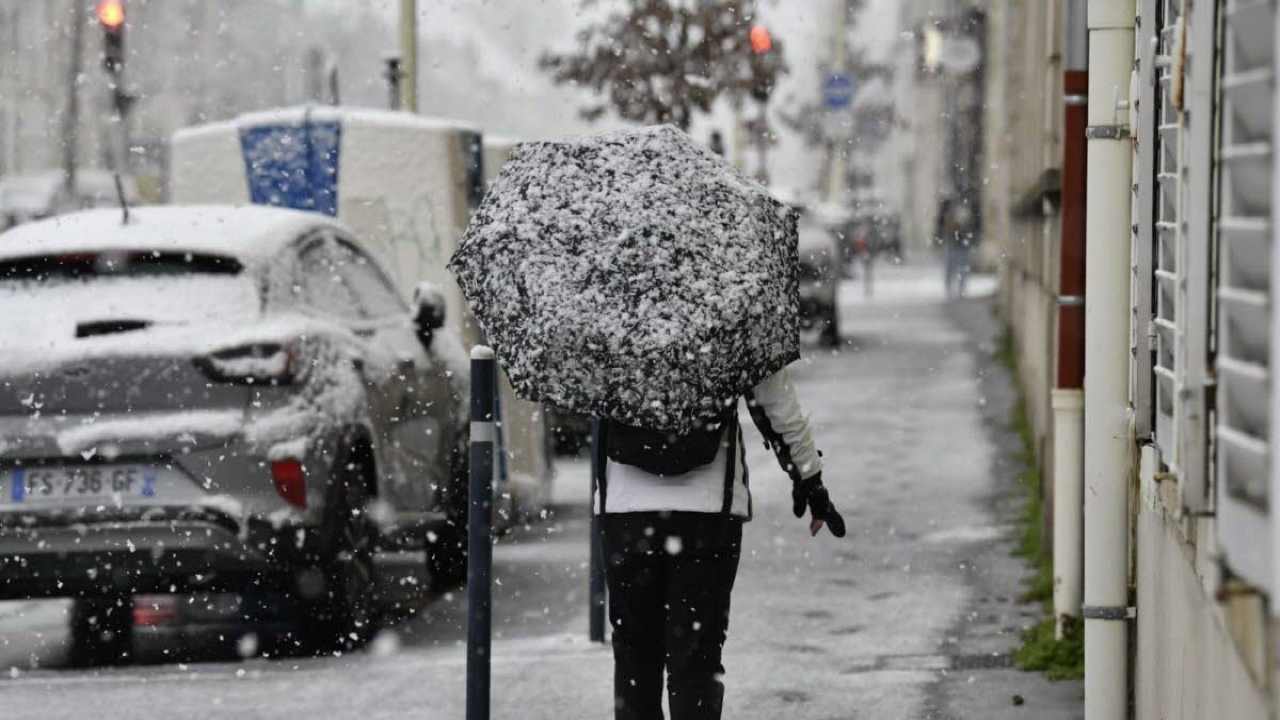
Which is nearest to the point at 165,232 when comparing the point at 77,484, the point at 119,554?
the point at 77,484

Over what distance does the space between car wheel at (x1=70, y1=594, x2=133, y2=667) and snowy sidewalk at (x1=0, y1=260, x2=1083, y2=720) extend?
347mm

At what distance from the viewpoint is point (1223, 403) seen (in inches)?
148

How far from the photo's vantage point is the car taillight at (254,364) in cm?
853

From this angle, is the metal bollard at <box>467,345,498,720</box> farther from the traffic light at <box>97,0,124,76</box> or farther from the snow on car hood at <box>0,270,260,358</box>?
the traffic light at <box>97,0,124,76</box>

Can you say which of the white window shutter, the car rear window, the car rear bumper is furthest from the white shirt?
the car rear window

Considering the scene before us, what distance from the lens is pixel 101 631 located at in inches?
378

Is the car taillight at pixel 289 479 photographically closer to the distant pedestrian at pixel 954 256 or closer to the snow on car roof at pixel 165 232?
the snow on car roof at pixel 165 232

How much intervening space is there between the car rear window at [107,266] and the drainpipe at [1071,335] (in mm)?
3025

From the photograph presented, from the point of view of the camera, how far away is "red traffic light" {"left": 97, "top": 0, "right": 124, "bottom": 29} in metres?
20.7

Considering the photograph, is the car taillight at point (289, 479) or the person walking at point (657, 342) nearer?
the person walking at point (657, 342)

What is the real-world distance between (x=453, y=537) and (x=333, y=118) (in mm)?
3258

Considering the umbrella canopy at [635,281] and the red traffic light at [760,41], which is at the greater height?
the red traffic light at [760,41]

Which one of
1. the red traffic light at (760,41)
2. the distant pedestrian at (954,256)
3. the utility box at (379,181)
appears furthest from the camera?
the distant pedestrian at (954,256)

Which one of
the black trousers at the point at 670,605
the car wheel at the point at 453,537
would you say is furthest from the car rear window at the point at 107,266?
the black trousers at the point at 670,605
